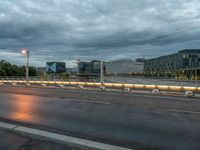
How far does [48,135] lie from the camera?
19.2ft

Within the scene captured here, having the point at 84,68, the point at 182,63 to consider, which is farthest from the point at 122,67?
the point at 84,68

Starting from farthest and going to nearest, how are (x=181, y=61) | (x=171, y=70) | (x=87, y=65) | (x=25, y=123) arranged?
(x=171, y=70) → (x=181, y=61) → (x=87, y=65) → (x=25, y=123)

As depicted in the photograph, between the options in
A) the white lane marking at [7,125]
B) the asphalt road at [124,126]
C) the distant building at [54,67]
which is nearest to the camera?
the asphalt road at [124,126]

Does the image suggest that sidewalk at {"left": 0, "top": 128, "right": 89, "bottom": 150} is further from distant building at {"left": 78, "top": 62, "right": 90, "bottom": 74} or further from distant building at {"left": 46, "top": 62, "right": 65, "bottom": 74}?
distant building at {"left": 78, "top": 62, "right": 90, "bottom": 74}

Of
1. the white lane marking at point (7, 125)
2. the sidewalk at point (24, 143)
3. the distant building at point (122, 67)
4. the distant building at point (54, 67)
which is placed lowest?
the sidewalk at point (24, 143)

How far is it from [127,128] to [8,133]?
3.35m

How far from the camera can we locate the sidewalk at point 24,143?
495cm

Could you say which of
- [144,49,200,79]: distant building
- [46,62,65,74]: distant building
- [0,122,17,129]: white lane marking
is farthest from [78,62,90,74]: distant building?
[0,122,17,129]: white lane marking

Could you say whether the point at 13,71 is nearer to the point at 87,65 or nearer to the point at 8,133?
the point at 87,65

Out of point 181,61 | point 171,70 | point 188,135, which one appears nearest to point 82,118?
point 188,135

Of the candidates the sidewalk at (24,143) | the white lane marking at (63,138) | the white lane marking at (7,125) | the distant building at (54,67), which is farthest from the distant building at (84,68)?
the sidewalk at (24,143)

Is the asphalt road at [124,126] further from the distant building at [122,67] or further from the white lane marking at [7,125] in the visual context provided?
the distant building at [122,67]

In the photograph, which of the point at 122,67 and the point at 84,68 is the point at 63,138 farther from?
the point at 122,67

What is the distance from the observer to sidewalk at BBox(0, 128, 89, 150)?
4.95 meters
